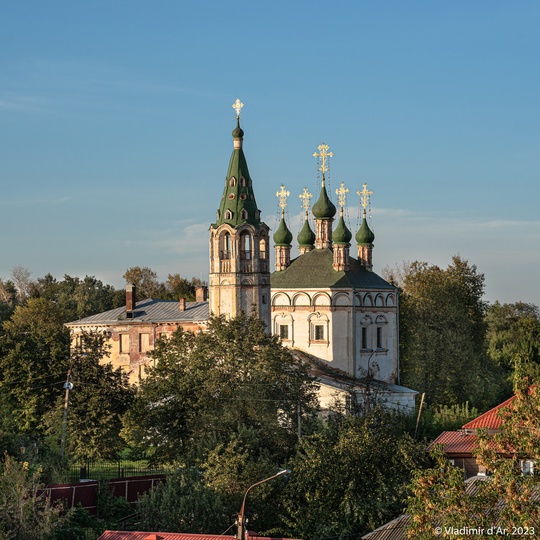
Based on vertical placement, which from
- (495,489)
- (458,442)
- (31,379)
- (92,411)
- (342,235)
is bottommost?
(458,442)

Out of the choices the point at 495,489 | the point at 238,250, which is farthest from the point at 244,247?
the point at 495,489

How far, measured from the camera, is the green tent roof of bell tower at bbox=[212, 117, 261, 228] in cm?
5319

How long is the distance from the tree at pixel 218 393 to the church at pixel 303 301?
616 centimetres

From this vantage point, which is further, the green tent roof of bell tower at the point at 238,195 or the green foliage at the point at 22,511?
the green tent roof of bell tower at the point at 238,195

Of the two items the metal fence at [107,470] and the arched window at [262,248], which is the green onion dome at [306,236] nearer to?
the arched window at [262,248]

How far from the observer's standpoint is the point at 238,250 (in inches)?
2085

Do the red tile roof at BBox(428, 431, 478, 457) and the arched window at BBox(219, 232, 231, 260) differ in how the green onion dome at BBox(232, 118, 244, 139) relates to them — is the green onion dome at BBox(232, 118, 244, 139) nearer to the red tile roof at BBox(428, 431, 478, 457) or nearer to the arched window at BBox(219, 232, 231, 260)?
the arched window at BBox(219, 232, 231, 260)

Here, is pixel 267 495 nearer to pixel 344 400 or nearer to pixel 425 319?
pixel 344 400

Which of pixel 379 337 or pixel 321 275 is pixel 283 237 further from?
pixel 379 337

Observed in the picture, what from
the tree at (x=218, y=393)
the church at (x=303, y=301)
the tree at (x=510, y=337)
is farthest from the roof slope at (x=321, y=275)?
the tree at (x=218, y=393)

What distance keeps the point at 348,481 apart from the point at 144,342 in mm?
29166

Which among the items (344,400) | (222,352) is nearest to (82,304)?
(344,400)

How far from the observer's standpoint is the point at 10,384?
45.7 m

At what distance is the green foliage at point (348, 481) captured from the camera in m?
34.2
